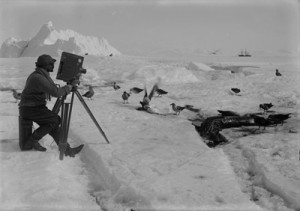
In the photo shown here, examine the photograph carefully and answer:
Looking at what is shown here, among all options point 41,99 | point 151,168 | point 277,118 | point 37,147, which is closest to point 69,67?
point 41,99

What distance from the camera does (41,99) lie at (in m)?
6.06

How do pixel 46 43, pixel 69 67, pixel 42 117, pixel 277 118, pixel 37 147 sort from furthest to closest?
pixel 46 43, pixel 277 118, pixel 37 147, pixel 42 117, pixel 69 67

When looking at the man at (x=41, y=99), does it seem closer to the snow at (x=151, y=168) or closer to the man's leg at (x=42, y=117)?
the man's leg at (x=42, y=117)

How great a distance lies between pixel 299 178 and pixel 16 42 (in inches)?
6095

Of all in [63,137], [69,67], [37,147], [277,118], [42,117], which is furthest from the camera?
[277,118]

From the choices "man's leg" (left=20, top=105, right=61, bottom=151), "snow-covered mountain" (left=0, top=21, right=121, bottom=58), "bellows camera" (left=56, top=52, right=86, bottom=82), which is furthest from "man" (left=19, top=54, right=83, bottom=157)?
"snow-covered mountain" (left=0, top=21, right=121, bottom=58)

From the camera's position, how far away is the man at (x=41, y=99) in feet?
19.1

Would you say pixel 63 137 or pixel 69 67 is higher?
pixel 69 67

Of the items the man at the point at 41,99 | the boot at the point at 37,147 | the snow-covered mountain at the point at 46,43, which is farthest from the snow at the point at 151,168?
the snow-covered mountain at the point at 46,43

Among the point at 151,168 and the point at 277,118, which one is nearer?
the point at 151,168

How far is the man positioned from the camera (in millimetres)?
5832

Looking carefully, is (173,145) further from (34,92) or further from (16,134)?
(16,134)

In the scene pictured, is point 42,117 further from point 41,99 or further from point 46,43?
point 46,43

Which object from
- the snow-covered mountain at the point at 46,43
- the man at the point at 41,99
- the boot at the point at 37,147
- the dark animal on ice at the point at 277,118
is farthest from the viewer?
the snow-covered mountain at the point at 46,43
